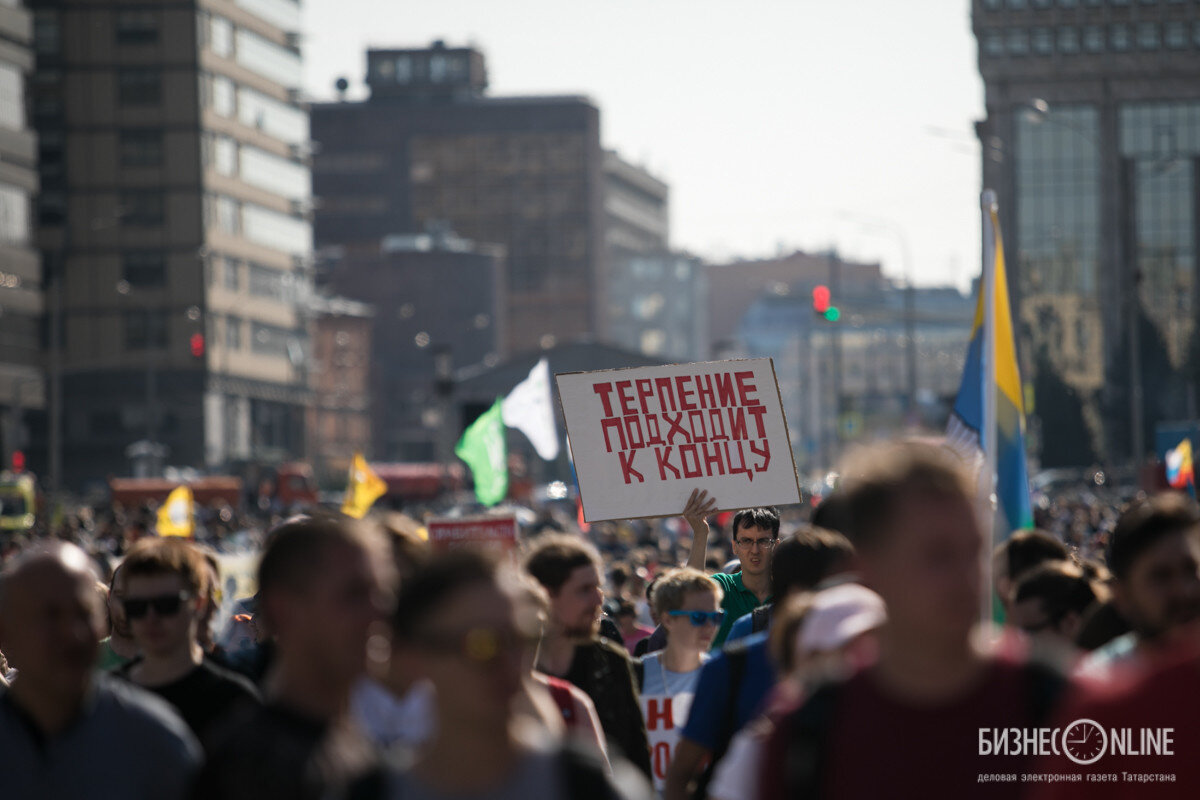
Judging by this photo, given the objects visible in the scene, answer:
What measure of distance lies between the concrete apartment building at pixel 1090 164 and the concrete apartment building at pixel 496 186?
179 ft

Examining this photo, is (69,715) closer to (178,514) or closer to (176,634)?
(176,634)

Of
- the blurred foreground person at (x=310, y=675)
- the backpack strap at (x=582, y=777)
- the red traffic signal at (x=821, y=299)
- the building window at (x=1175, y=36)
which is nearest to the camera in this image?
the backpack strap at (x=582, y=777)

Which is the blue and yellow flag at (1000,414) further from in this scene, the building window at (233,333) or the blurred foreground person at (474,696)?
the building window at (233,333)

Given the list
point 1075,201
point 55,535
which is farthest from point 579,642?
point 1075,201

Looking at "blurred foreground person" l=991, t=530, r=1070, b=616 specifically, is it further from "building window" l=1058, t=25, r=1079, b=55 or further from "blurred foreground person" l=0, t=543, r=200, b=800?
"building window" l=1058, t=25, r=1079, b=55

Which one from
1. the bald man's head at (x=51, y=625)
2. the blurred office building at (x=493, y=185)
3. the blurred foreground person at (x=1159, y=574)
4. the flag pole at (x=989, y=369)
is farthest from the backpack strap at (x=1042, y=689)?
the blurred office building at (x=493, y=185)

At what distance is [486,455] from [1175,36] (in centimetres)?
7858

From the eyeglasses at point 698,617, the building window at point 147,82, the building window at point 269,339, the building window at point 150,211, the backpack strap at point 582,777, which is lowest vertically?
the eyeglasses at point 698,617

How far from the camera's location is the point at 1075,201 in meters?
93.0

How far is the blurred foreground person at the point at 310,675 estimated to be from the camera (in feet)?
12.5

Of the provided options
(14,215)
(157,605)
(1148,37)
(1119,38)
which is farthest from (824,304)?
(1148,37)

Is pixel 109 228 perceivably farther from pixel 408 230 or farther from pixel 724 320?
pixel 724 320

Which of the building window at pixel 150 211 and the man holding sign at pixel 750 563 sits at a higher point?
the building window at pixel 150 211

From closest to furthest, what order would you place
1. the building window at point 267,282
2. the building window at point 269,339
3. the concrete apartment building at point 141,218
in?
the concrete apartment building at point 141,218 < the building window at point 269,339 < the building window at point 267,282
